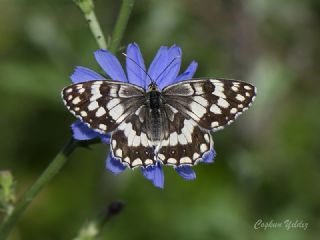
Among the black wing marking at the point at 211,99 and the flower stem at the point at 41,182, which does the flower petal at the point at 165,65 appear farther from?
the flower stem at the point at 41,182

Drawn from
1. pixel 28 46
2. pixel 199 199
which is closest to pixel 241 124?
pixel 199 199

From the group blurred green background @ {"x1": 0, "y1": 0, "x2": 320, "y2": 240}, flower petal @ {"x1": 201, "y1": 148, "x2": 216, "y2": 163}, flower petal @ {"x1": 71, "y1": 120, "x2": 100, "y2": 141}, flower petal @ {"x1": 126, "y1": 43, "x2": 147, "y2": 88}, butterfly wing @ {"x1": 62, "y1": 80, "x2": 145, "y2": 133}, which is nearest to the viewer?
flower petal @ {"x1": 71, "y1": 120, "x2": 100, "y2": 141}

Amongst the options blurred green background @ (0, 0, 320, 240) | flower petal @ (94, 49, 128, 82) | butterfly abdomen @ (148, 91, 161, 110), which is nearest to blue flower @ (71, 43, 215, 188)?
flower petal @ (94, 49, 128, 82)

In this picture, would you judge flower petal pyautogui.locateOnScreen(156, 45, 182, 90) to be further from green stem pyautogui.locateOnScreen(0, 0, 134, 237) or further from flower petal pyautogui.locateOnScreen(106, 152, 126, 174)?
flower petal pyautogui.locateOnScreen(106, 152, 126, 174)

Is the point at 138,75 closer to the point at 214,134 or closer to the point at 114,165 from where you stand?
the point at 114,165

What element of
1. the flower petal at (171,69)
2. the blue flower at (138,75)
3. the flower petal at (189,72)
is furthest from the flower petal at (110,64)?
the flower petal at (189,72)

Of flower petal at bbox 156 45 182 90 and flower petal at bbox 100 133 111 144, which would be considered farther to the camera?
flower petal at bbox 156 45 182 90

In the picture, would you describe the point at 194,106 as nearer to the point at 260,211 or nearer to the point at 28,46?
the point at 260,211

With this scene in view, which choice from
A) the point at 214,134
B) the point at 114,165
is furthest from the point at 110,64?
the point at 214,134
